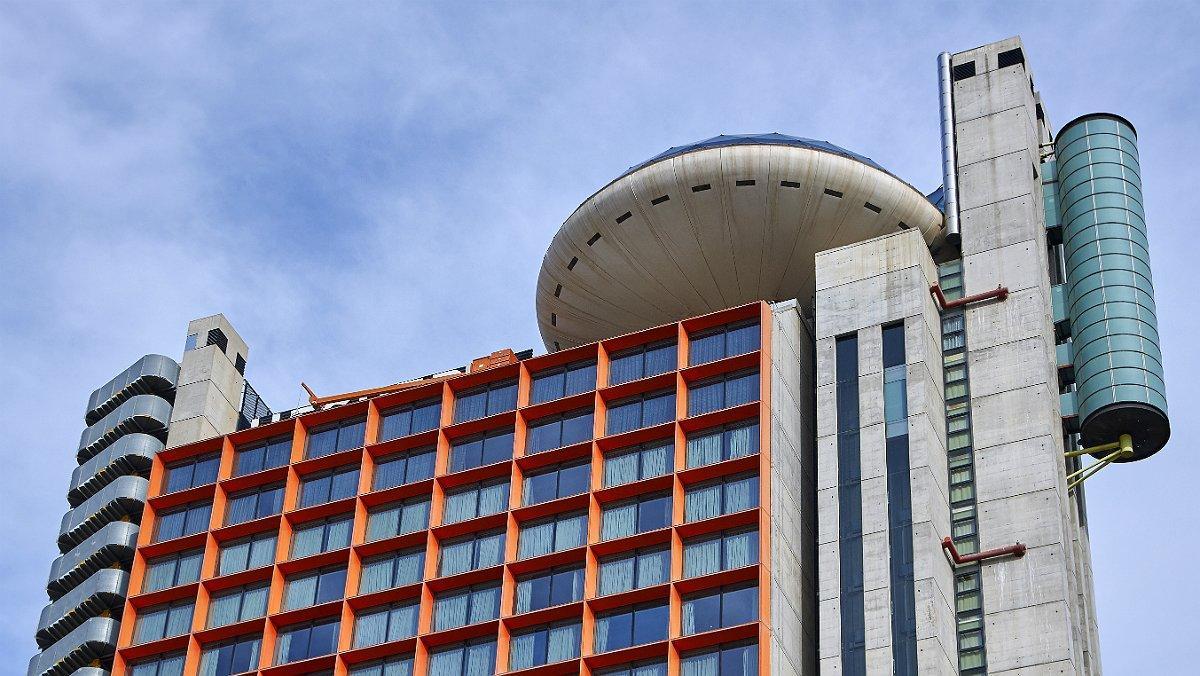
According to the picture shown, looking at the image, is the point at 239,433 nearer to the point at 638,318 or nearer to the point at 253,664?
the point at 253,664

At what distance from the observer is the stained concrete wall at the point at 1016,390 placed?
94250 millimetres

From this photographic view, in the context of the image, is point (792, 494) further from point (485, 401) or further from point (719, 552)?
point (485, 401)

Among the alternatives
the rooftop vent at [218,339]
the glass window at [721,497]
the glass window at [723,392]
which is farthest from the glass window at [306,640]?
the rooftop vent at [218,339]

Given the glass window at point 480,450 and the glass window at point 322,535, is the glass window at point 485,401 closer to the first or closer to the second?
the glass window at point 480,450

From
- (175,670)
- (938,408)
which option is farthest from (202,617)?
(938,408)

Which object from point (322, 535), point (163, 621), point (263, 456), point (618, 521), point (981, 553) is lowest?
point (981, 553)

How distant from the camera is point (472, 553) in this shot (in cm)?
10250

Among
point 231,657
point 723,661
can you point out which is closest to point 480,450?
point 231,657

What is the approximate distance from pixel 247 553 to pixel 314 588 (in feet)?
17.6

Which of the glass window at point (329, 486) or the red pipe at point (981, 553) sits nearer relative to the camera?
the red pipe at point (981, 553)

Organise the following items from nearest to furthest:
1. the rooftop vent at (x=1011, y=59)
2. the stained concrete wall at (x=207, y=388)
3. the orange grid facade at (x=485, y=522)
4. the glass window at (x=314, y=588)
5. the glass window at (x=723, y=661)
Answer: the glass window at (x=723, y=661) < the orange grid facade at (x=485, y=522) < the glass window at (x=314, y=588) < the rooftop vent at (x=1011, y=59) < the stained concrete wall at (x=207, y=388)

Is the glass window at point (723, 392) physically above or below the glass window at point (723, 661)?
above

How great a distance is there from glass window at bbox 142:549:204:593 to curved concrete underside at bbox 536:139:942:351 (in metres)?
24.5

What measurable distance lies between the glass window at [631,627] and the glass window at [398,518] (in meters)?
12.6
